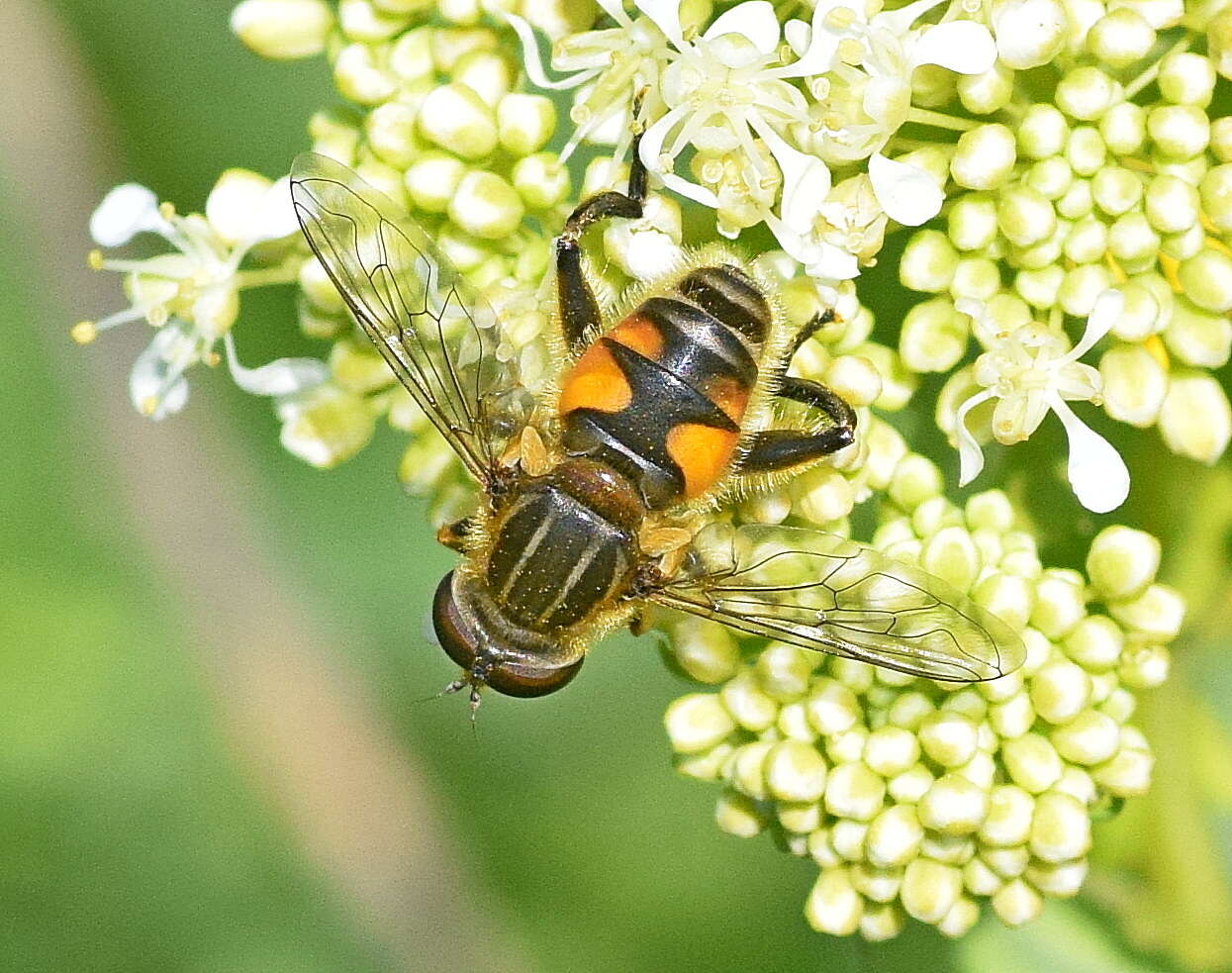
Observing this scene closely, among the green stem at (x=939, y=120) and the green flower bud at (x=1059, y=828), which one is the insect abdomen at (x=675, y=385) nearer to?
the green stem at (x=939, y=120)

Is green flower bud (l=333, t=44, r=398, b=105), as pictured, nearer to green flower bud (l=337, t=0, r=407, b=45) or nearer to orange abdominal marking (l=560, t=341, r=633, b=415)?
green flower bud (l=337, t=0, r=407, b=45)

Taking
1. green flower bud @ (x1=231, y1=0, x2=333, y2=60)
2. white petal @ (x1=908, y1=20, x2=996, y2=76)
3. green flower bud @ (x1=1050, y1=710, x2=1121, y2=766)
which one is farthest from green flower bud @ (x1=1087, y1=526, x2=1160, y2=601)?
green flower bud @ (x1=231, y1=0, x2=333, y2=60)

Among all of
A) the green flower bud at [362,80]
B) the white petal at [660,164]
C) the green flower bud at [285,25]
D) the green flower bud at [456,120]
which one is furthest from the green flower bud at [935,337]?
the green flower bud at [285,25]

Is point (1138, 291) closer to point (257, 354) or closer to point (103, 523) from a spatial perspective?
point (257, 354)

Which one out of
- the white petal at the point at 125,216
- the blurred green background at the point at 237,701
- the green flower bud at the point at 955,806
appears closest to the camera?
the green flower bud at the point at 955,806

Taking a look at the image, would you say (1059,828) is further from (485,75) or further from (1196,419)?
(485,75)

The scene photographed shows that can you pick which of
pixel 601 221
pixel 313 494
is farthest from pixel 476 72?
pixel 313 494

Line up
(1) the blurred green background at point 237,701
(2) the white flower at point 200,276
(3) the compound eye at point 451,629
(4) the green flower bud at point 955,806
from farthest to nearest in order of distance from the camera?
(1) the blurred green background at point 237,701
(2) the white flower at point 200,276
(3) the compound eye at point 451,629
(4) the green flower bud at point 955,806
